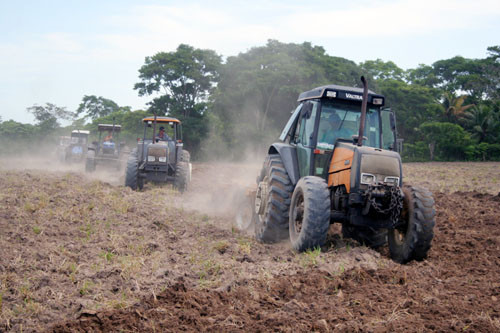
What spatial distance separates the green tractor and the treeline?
2409 centimetres

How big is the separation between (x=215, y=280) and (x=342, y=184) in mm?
2314

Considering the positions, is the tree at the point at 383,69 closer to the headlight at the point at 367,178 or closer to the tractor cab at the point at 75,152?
the tractor cab at the point at 75,152

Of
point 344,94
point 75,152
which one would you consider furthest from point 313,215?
point 75,152

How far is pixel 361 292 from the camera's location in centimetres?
481

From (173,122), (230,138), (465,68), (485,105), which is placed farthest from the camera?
(465,68)

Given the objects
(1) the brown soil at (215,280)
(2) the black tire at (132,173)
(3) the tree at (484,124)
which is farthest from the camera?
(3) the tree at (484,124)

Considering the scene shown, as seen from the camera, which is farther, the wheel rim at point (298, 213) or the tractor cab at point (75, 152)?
the tractor cab at point (75, 152)

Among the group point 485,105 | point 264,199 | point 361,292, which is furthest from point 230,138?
point 361,292

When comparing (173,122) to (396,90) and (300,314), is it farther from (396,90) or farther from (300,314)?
(396,90)

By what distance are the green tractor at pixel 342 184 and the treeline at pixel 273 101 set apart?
948 inches

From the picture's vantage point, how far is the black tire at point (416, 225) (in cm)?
612

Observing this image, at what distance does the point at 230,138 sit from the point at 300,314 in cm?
3001

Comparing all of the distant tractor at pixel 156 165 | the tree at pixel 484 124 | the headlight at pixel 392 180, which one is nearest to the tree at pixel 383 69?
the tree at pixel 484 124

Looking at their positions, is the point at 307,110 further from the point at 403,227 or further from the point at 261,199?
the point at 403,227
